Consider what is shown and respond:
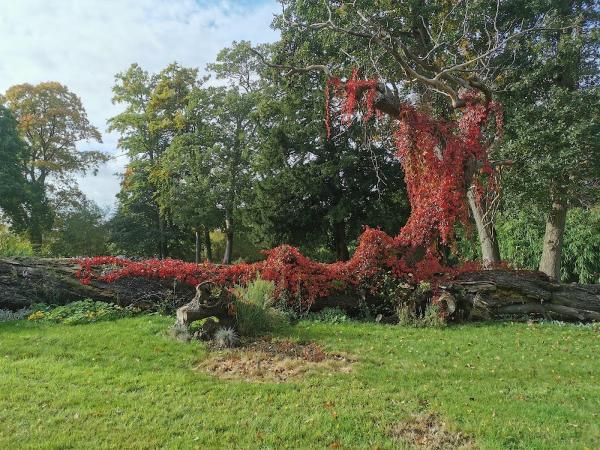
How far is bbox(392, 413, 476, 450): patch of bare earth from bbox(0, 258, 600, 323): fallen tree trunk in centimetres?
471

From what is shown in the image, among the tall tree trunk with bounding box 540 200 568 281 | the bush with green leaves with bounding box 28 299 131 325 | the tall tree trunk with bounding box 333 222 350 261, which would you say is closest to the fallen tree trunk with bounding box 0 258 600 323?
the bush with green leaves with bounding box 28 299 131 325

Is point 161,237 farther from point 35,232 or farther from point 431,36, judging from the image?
point 431,36

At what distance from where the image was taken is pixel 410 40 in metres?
13.0

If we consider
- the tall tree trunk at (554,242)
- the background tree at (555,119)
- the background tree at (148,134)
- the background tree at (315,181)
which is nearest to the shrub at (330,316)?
the background tree at (555,119)

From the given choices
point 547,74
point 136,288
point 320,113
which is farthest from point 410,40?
point 136,288

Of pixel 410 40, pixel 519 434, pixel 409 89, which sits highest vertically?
pixel 410 40

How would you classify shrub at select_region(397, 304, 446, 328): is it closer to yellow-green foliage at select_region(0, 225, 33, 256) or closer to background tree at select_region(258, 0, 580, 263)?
background tree at select_region(258, 0, 580, 263)

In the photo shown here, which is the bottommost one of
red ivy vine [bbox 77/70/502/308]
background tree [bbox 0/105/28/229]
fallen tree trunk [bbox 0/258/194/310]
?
fallen tree trunk [bbox 0/258/194/310]

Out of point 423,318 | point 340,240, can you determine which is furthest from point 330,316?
point 340,240

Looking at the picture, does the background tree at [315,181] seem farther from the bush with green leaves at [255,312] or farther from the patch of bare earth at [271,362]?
the patch of bare earth at [271,362]

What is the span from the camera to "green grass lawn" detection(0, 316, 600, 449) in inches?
131

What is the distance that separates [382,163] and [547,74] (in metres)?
8.24

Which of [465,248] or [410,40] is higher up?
[410,40]

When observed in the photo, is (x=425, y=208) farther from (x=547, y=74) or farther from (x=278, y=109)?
(x=278, y=109)
